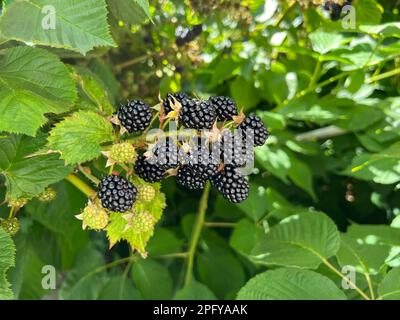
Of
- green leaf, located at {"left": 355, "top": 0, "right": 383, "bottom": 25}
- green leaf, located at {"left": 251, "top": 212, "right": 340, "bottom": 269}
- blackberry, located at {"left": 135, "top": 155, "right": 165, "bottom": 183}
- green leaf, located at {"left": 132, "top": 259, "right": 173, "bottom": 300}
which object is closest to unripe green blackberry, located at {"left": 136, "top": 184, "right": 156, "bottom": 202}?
blackberry, located at {"left": 135, "top": 155, "right": 165, "bottom": 183}

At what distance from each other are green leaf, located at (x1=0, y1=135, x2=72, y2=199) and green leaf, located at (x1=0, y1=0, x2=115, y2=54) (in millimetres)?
192

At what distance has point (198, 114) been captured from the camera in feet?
2.47

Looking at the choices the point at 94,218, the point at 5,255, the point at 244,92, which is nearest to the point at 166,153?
the point at 94,218

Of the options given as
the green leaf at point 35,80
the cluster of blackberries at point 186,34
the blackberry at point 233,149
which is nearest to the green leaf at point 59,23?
the green leaf at point 35,80

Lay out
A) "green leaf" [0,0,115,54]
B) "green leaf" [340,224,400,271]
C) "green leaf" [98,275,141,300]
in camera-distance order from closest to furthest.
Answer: "green leaf" [0,0,115,54], "green leaf" [340,224,400,271], "green leaf" [98,275,141,300]

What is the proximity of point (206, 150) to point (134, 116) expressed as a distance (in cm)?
11

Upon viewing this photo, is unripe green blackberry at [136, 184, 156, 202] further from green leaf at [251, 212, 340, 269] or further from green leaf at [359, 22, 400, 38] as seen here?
green leaf at [359, 22, 400, 38]

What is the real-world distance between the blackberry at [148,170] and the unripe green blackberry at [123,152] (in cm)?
3

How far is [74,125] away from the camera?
0.81m

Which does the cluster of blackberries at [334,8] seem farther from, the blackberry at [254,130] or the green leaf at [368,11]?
the blackberry at [254,130]

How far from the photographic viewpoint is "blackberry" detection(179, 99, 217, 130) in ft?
2.46

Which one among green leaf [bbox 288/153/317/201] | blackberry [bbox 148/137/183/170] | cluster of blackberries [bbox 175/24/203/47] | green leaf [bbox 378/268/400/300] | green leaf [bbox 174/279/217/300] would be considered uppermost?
cluster of blackberries [bbox 175/24/203/47]
